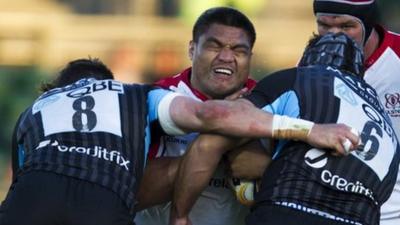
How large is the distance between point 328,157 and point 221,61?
1190 millimetres

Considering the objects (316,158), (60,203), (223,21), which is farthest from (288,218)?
(223,21)

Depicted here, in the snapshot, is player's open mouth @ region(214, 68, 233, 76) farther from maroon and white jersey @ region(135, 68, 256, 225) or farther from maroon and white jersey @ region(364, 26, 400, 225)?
maroon and white jersey @ region(364, 26, 400, 225)

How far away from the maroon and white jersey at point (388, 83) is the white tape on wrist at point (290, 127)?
1.32 m

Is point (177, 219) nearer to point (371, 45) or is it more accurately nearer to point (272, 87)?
point (272, 87)

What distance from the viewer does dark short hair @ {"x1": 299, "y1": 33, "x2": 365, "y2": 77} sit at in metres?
4.83

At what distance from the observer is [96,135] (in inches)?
184

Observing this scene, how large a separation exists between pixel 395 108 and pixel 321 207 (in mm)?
1501

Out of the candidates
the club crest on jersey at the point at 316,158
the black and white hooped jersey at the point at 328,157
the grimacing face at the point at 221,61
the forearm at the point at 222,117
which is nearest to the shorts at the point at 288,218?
the black and white hooped jersey at the point at 328,157

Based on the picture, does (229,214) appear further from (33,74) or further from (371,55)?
(33,74)

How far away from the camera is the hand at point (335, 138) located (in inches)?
176

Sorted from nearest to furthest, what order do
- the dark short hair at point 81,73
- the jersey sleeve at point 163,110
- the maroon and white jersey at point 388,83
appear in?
the jersey sleeve at point 163,110 → the dark short hair at point 81,73 → the maroon and white jersey at point 388,83

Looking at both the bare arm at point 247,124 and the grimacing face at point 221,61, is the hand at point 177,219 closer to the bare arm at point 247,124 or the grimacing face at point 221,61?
the bare arm at point 247,124

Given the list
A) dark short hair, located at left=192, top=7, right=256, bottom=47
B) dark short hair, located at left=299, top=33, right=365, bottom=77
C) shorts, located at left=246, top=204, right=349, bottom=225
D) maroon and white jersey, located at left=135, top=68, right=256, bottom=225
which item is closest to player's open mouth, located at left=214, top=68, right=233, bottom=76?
maroon and white jersey, located at left=135, top=68, right=256, bottom=225

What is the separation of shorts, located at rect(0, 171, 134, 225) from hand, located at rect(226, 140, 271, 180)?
0.61 meters
